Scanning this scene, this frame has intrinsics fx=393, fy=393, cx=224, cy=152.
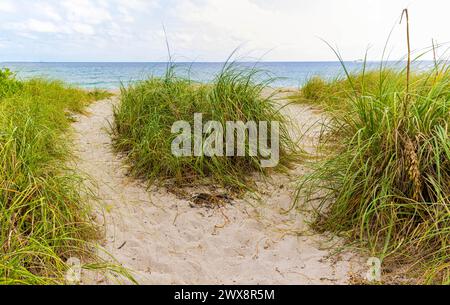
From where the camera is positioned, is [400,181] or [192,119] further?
[192,119]

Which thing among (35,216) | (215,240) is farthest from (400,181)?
(35,216)

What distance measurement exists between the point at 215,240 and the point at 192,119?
1.44 metres

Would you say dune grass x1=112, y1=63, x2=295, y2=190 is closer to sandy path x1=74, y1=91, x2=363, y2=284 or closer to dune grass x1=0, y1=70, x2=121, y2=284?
sandy path x1=74, y1=91, x2=363, y2=284

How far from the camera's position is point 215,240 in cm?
268

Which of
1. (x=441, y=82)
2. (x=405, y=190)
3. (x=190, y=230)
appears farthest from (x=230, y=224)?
(x=441, y=82)

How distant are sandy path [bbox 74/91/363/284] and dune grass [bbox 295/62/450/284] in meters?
0.23

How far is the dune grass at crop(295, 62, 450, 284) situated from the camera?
2.18 metres

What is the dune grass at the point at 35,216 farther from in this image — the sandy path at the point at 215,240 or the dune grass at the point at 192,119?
the dune grass at the point at 192,119

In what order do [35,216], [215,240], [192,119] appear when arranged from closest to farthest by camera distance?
[35,216] → [215,240] → [192,119]

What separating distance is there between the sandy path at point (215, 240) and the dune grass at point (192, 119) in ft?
0.73

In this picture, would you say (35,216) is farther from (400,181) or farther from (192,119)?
(400,181)

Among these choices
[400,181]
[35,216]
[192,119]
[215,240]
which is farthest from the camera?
[192,119]

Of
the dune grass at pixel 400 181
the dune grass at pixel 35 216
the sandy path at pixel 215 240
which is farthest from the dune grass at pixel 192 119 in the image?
the dune grass at pixel 400 181

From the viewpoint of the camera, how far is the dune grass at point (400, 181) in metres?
2.18
